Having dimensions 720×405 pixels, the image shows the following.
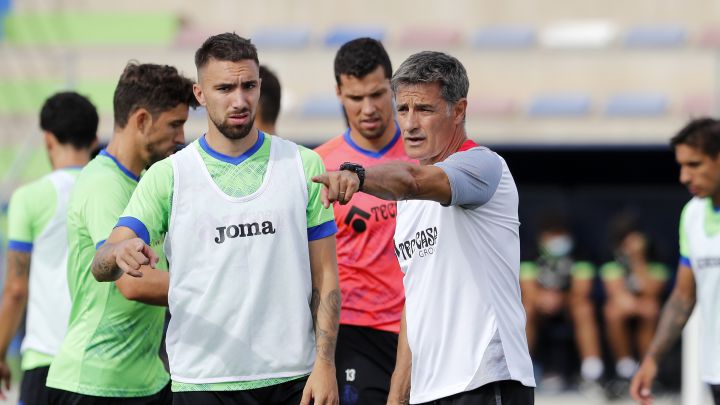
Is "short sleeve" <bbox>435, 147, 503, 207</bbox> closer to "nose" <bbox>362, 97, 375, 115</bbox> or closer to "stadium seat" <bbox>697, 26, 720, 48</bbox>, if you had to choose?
"nose" <bbox>362, 97, 375, 115</bbox>

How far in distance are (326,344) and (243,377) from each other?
0.37 meters

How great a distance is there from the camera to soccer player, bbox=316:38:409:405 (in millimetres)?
6840

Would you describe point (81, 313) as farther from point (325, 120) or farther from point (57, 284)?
point (325, 120)

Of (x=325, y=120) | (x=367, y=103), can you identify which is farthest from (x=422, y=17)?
(x=367, y=103)

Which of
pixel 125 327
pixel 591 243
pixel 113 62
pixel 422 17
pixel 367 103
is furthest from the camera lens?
pixel 422 17

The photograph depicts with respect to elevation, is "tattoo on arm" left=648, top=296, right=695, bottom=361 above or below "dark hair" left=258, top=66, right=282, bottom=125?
below

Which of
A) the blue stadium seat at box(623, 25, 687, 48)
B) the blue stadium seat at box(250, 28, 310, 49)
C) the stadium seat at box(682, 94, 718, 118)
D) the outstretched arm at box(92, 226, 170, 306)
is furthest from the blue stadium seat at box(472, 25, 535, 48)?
Result: the outstretched arm at box(92, 226, 170, 306)

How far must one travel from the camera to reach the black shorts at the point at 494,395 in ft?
16.8

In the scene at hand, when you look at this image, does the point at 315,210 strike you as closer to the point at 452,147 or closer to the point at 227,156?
the point at 227,156

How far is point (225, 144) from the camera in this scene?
5.32 meters

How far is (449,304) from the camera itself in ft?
17.1

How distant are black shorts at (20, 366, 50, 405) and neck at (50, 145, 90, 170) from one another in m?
1.21

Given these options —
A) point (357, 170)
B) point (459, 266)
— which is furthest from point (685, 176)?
point (357, 170)

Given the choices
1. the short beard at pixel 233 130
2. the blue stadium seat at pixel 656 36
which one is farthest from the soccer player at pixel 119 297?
the blue stadium seat at pixel 656 36
